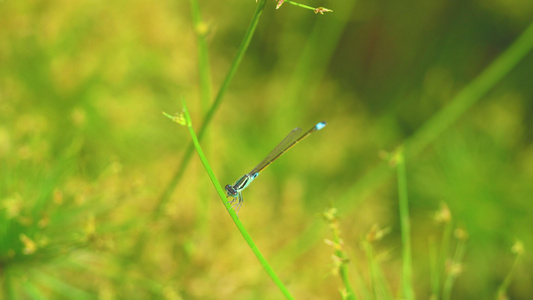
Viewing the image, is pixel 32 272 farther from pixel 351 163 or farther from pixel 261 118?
pixel 351 163

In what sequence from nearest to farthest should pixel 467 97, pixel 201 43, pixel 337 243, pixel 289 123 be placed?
pixel 337 243
pixel 201 43
pixel 467 97
pixel 289 123

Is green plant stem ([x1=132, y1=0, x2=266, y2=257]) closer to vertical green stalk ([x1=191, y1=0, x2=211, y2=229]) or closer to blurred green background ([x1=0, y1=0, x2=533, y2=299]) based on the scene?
vertical green stalk ([x1=191, y1=0, x2=211, y2=229])

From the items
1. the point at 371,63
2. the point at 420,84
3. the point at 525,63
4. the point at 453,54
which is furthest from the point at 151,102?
the point at 525,63

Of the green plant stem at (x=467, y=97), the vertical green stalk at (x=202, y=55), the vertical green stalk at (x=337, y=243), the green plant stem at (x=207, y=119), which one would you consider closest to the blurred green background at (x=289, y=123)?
the green plant stem at (x=467, y=97)

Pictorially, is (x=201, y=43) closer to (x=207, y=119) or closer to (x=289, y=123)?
(x=207, y=119)

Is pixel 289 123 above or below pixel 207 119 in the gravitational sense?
above

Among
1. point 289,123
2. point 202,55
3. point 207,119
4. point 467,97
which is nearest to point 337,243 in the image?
point 207,119

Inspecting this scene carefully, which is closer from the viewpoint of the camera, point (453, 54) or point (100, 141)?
point (100, 141)

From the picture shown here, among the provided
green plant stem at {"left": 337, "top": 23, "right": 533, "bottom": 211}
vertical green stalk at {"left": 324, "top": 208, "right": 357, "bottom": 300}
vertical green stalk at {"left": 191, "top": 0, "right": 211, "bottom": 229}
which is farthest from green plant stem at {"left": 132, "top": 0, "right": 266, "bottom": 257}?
green plant stem at {"left": 337, "top": 23, "right": 533, "bottom": 211}
